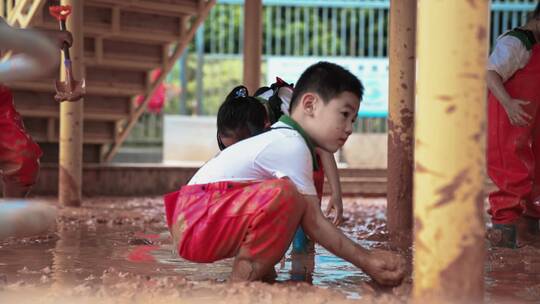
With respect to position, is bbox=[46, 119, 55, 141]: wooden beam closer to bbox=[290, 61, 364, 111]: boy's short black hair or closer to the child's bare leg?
bbox=[290, 61, 364, 111]: boy's short black hair

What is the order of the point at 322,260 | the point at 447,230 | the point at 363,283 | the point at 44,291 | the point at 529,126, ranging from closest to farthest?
1. the point at 447,230
2. the point at 44,291
3. the point at 363,283
4. the point at 322,260
5. the point at 529,126

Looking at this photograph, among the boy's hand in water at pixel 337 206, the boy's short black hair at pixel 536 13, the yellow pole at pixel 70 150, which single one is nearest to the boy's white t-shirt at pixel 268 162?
the boy's hand in water at pixel 337 206

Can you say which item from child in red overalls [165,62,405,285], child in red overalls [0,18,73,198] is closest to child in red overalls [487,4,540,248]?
child in red overalls [165,62,405,285]

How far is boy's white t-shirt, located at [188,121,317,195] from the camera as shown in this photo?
11.6 feet

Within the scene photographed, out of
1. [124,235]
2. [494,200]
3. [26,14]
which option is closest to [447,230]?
[494,200]

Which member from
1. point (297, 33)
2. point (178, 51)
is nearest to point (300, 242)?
point (178, 51)

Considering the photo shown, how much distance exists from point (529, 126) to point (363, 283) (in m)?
1.80

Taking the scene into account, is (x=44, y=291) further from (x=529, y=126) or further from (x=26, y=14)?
(x=26, y=14)

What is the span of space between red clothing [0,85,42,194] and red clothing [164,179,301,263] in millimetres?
2381

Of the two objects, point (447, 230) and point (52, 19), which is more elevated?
point (52, 19)

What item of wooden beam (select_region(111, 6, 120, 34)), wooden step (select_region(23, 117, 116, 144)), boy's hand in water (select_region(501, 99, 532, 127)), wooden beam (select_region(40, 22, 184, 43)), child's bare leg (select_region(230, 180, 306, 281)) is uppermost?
wooden beam (select_region(111, 6, 120, 34))

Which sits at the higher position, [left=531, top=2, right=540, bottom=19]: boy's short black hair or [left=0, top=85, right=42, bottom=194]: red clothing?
[left=531, top=2, right=540, bottom=19]: boy's short black hair

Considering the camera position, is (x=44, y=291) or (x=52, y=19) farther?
(x=52, y=19)

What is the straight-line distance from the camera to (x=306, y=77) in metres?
3.76
